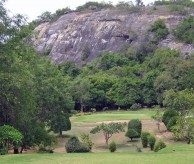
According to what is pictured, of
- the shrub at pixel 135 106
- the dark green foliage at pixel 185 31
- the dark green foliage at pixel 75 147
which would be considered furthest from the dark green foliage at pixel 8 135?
the dark green foliage at pixel 185 31

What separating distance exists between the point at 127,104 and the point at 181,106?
3335 centimetres

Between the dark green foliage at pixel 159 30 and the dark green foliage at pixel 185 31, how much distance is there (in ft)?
7.99

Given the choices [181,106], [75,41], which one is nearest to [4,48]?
[181,106]

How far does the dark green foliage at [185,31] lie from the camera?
8499cm

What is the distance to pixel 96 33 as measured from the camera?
336 ft

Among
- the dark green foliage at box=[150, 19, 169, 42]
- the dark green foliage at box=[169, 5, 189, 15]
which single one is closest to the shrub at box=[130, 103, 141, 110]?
the dark green foliage at box=[150, 19, 169, 42]

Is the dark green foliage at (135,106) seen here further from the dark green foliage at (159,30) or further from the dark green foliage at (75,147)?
the dark green foliage at (75,147)

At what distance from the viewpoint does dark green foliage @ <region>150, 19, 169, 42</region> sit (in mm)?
90562

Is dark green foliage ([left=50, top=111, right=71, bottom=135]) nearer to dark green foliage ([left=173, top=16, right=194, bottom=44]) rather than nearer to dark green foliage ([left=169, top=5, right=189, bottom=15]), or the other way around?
dark green foliage ([left=173, top=16, right=194, bottom=44])

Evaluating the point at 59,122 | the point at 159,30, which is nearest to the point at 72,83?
the point at 159,30

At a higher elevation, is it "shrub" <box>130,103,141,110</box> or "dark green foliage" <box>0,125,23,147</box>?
"shrub" <box>130,103,141,110</box>

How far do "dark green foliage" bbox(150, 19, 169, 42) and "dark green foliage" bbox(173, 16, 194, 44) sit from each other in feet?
7.99

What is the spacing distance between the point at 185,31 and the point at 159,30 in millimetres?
6275

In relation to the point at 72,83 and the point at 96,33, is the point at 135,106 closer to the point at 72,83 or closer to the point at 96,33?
the point at 72,83
